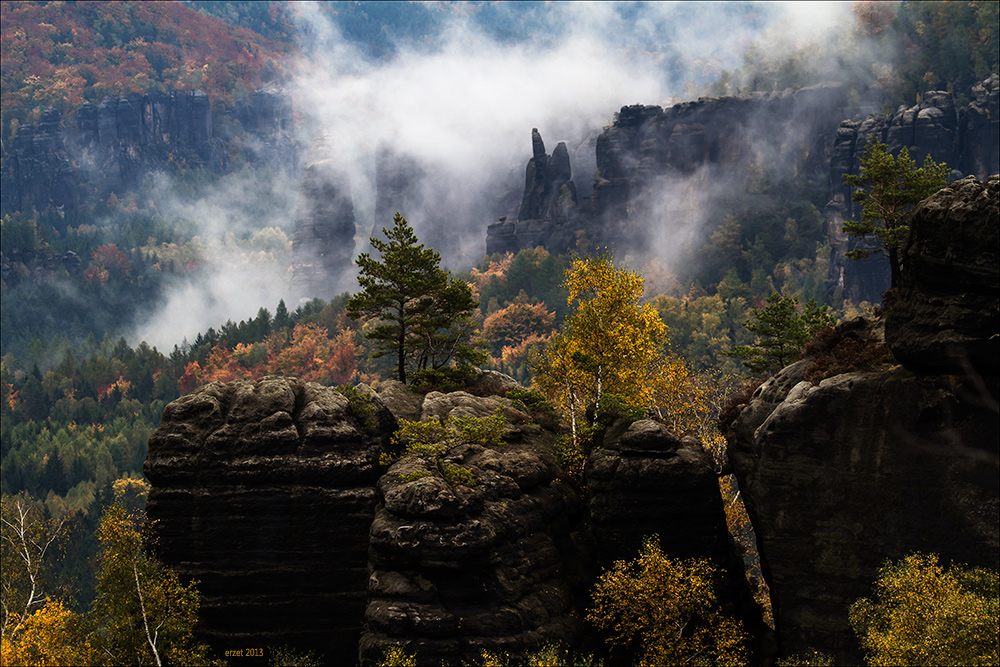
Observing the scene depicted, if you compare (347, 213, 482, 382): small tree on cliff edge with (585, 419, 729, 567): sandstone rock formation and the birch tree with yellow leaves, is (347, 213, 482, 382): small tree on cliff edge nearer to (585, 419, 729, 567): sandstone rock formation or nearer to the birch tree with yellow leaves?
the birch tree with yellow leaves

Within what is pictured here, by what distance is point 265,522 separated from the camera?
41.1 metres

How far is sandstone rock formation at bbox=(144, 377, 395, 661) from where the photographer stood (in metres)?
40.4

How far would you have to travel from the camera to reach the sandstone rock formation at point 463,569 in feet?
117

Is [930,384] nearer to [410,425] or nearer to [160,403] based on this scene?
[410,425]

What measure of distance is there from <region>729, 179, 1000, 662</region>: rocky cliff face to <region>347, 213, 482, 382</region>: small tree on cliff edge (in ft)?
76.0

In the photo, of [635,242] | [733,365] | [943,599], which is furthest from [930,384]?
[635,242]

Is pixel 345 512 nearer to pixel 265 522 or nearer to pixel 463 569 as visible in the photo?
pixel 265 522

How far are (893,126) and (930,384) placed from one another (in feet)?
435

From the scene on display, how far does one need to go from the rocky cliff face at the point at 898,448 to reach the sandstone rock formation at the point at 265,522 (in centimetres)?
1993

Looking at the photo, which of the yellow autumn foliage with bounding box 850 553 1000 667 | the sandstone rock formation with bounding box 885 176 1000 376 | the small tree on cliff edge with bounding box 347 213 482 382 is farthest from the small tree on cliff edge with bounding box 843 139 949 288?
the small tree on cliff edge with bounding box 347 213 482 382

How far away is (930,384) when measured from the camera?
112 ft

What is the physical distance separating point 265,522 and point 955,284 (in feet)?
108

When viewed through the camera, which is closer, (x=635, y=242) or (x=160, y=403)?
(x=160, y=403)

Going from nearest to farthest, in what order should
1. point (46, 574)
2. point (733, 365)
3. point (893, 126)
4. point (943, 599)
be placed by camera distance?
1. point (943, 599)
2. point (46, 574)
3. point (733, 365)
4. point (893, 126)
